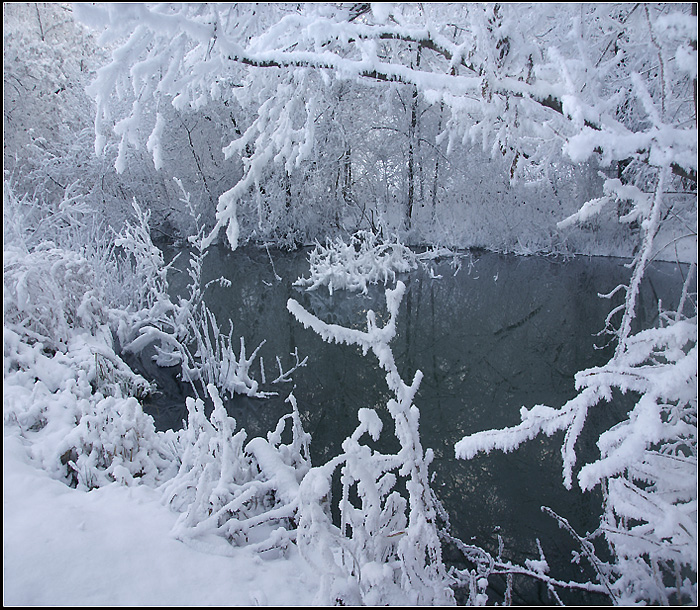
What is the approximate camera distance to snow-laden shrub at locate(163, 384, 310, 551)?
236 centimetres

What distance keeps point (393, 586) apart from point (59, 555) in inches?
59.0

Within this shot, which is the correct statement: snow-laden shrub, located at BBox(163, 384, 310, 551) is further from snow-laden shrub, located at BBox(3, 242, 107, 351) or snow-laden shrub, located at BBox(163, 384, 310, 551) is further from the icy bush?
snow-laden shrub, located at BBox(3, 242, 107, 351)

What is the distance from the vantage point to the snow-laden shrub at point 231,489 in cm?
236

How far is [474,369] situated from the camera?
6.21 meters

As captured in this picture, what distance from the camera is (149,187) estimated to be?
687 inches

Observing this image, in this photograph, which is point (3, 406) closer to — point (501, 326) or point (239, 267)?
point (501, 326)

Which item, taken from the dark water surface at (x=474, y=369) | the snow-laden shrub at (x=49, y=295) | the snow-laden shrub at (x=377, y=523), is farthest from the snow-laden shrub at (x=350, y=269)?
the snow-laden shrub at (x=377, y=523)

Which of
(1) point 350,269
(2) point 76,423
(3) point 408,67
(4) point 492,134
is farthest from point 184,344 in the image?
(1) point 350,269

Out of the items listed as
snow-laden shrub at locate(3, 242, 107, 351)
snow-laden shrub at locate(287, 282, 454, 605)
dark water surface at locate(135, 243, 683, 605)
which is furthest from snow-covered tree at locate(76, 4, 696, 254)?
snow-laden shrub at locate(3, 242, 107, 351)

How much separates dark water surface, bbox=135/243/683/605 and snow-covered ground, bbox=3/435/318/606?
166 cm

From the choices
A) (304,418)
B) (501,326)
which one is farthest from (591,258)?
(304,418)

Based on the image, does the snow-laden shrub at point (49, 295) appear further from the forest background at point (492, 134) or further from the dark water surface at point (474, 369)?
the dark water surface at point (474, 369)

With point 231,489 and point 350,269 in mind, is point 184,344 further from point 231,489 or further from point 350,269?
point 350,269

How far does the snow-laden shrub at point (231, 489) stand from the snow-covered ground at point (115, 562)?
0.12 metres
